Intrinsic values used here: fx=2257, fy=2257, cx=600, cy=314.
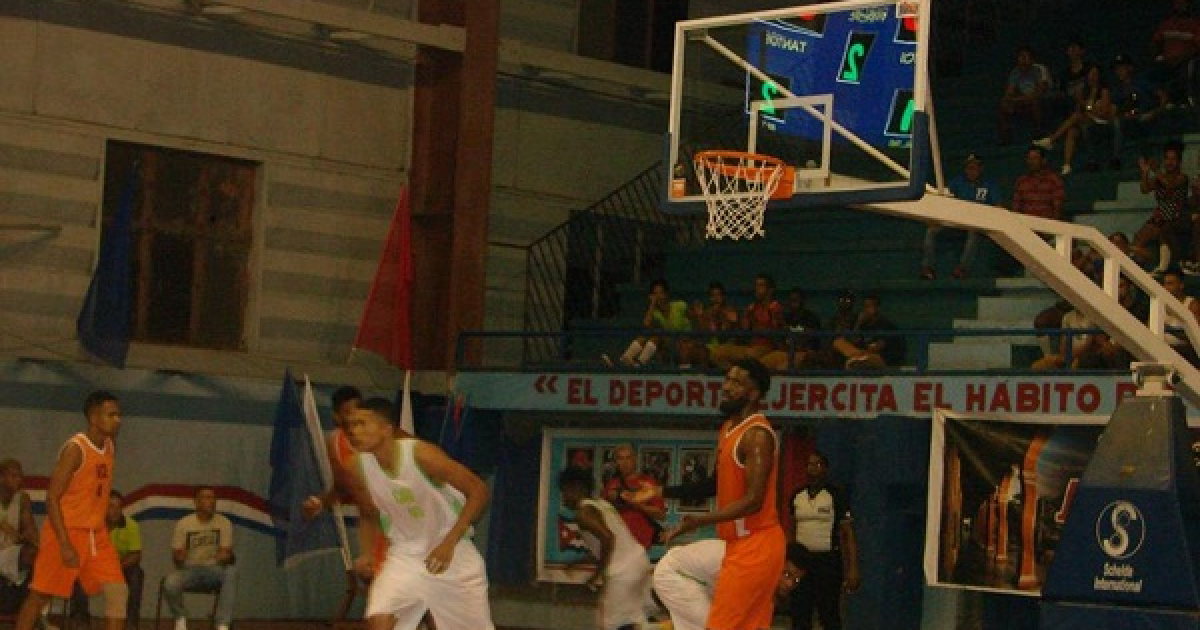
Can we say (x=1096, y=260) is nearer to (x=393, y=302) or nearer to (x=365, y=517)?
(x=393, y=302)

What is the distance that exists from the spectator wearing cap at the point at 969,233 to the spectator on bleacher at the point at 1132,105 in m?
1.72

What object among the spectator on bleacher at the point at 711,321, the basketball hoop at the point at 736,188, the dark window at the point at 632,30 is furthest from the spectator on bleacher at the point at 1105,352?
the dark window at the point at 632,30

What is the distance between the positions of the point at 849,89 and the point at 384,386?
10.5 m

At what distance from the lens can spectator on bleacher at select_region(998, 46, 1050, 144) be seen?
24.9 metres

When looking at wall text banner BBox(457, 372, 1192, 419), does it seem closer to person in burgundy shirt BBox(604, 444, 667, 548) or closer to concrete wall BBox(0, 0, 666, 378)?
concrete wall BBox(0, 0, 666, 378)

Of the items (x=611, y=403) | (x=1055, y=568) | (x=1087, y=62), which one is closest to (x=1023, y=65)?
(x=1087, y=62)

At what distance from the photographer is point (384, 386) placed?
24047mm

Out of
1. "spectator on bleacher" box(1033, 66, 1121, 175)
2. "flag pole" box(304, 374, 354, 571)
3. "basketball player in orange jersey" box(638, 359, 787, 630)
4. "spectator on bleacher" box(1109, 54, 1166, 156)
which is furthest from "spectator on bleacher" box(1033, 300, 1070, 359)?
"basketball player in orange jersey" box(638, 359, 787, 630)

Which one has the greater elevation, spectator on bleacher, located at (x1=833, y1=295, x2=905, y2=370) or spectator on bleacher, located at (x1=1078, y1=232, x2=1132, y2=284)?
spectator on bleacher, located at (x1=1078, y1=232, x2=1132, y2=284)

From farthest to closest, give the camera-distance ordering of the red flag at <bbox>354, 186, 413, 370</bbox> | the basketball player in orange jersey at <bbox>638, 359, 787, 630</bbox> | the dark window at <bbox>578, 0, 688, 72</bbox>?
A: the dark window at <bbox>578, 0, 688, 72</bbox>, the red flag at <bbox>354, 186, 413, 370</bbox>, the basketball player in orange jersey at <bbox>638, 359, 787, 630</bbox>

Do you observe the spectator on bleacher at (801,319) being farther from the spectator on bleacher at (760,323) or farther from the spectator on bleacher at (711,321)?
the spectator on bleacher at (711,321)

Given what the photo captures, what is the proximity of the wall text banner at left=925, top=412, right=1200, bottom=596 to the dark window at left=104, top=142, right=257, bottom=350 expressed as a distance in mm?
7670

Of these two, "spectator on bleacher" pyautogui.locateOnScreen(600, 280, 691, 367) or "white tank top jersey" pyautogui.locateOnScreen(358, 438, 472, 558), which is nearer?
"white tank top jersey" pyautogui.locateOnScreen(358, 438, 472, 558)

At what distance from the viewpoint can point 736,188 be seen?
14773 mm
